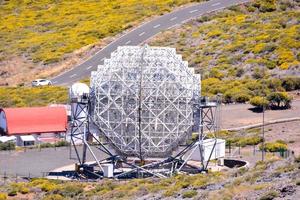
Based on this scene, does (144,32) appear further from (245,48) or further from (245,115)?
(245,115)

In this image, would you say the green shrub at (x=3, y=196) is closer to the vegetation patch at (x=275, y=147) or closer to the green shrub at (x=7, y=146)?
the green shrub at (x=7, y=146)

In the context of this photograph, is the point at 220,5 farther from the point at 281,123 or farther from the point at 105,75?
the point at 105,75

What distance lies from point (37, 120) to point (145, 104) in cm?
2031

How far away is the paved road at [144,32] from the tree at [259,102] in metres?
23.0

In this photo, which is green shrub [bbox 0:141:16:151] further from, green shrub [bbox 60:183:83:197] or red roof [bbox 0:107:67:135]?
green shrub [bbox 60:183:83:197]

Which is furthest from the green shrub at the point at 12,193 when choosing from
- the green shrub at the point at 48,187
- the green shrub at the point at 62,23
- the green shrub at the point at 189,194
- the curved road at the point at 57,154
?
the green shrub at the point at 62,23

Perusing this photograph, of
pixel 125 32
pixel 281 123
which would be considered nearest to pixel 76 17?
pixel 125 32

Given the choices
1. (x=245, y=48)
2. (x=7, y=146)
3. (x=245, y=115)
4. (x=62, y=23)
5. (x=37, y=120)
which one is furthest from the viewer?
(x=62, y=23)

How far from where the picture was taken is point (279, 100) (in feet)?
245

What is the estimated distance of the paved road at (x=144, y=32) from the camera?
97.4 metres

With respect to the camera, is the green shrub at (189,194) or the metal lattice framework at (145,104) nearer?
the green shrub at (189,194)

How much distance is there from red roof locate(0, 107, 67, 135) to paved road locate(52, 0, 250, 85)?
2400 cm

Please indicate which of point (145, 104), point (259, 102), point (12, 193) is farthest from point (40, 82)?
point (12, 193)

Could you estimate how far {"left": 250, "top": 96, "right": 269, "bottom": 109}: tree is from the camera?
244 ft
